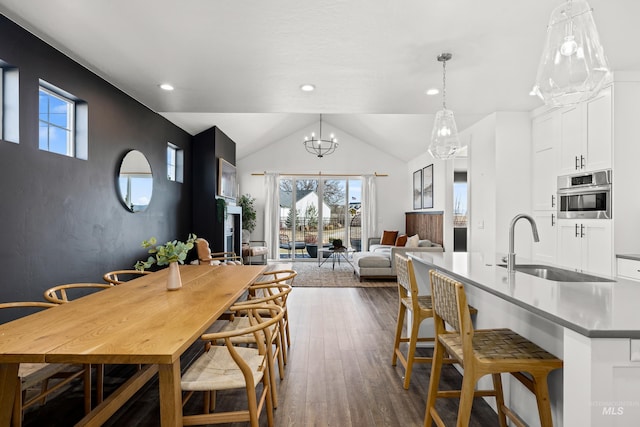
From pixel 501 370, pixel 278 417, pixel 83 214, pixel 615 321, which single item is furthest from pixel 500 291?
pixel 83 214

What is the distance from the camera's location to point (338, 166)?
31.9 feet

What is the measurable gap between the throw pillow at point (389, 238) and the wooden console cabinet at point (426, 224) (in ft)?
1.67

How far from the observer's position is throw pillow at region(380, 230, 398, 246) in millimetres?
8883

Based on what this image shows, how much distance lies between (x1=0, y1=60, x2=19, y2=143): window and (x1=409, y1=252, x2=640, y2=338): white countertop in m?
3.17

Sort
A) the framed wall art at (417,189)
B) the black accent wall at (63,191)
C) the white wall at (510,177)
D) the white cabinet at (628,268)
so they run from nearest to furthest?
the black accent wall at (63,191), the white cabinet at (628,268), the white wall at (510,177), the framed wall art at (417,189)

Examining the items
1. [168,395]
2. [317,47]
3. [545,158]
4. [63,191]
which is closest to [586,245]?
[545,158]

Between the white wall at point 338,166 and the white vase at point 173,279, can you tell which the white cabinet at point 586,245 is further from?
the white wall at point 338,166

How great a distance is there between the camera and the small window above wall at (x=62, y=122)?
3.05m

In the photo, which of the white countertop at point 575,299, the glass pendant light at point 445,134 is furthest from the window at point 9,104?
the glass pendant light at point 445,134

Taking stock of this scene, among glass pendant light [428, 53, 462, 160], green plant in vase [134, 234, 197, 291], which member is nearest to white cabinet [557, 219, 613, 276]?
glass pendant light [428, 53, 462, 160]

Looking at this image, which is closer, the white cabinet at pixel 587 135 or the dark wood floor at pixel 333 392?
the dark wood floor at pixel 333 392

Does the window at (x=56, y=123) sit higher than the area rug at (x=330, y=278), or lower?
higher

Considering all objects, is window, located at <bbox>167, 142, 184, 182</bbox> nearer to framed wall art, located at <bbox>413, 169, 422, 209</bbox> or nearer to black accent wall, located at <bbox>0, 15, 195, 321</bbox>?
black accent wall, located at <bbox>0, 15, 195, 321</bbox>

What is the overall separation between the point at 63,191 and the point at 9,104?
0.80 metres
